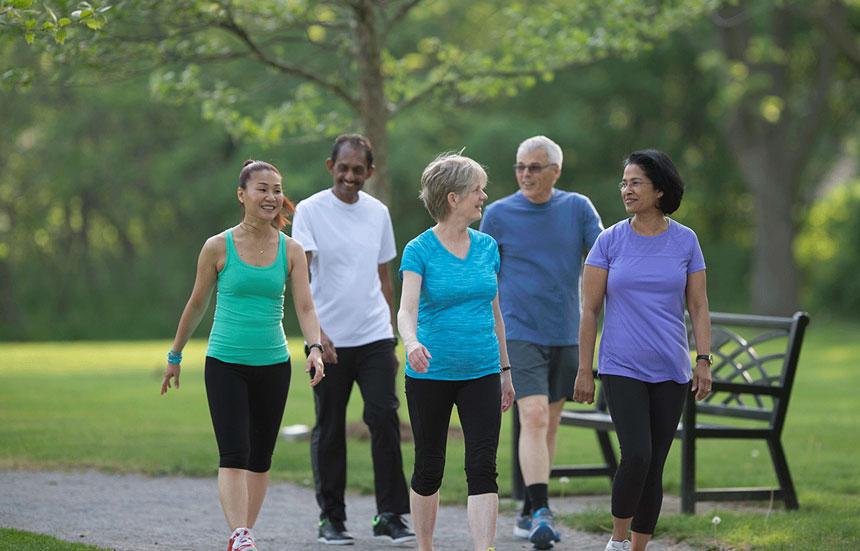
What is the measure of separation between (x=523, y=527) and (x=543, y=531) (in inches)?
22.4

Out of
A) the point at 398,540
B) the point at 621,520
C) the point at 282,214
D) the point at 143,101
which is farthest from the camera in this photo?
the point at 143,101

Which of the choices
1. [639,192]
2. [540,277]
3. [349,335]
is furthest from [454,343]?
[540,277]

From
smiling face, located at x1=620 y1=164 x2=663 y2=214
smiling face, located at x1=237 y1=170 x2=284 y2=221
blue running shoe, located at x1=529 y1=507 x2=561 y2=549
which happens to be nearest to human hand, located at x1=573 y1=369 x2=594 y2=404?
smiling face, located at x1=620 y1=164 x2=663 y2=214

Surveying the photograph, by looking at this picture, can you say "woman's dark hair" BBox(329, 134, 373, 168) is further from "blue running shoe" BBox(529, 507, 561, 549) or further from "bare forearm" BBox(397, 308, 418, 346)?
"blue running shoe" BBox(529, 507, 561, 549)

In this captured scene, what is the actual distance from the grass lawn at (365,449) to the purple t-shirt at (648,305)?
1.40 m

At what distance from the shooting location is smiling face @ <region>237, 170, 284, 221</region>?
648cm

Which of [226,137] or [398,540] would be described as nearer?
[398,540]

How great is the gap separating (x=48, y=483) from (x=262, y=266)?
3.82m

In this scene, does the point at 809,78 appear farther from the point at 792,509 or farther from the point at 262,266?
the point at 262,266

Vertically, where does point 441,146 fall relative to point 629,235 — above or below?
above

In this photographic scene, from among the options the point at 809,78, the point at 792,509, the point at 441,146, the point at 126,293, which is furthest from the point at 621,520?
the point at 126,293

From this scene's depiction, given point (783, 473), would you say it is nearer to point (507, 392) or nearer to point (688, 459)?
point (688, 459)

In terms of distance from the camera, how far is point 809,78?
38.8m

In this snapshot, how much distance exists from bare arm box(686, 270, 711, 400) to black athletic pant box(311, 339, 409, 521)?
6.47 feet
